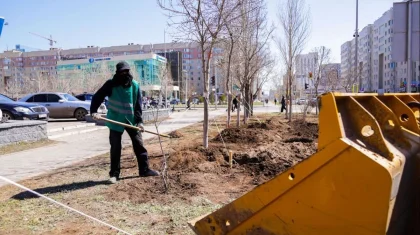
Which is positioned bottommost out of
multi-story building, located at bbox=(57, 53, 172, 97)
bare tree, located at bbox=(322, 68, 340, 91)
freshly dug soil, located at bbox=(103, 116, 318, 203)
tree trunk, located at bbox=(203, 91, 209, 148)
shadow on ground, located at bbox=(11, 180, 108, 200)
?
shadow on ground, located at bbox=(11, 180, 108, 200)

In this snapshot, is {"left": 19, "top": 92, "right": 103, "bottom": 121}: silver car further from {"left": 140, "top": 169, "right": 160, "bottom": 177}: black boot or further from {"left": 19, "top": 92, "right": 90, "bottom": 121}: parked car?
{"left": 140, "top": 169, "right": 160, "bottom": 177}: black boot

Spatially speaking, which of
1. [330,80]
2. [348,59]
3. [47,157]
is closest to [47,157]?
[47,157]

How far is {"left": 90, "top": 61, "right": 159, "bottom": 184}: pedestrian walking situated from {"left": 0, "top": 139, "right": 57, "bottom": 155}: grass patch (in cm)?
439

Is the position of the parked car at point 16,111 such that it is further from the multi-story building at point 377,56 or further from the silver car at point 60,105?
the multi-story building at point 377,56

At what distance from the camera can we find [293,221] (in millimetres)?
2236

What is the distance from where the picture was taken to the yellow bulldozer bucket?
1.98 m

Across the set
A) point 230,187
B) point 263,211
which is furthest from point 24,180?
point 263,211

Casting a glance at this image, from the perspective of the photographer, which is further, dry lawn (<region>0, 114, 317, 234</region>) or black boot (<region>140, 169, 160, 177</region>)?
black boot (<region>140, 169, 160, 177</region>)

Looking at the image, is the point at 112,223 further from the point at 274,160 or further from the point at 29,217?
the point at 274,160

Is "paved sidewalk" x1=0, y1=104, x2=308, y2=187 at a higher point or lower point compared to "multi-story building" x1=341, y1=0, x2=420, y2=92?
lower

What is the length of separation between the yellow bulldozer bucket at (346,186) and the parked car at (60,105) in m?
17.6

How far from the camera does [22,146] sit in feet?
29.9

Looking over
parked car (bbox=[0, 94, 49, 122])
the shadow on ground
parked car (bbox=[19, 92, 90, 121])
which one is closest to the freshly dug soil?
the shadow on ground

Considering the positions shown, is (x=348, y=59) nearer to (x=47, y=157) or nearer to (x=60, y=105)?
(x=60, y=105)
